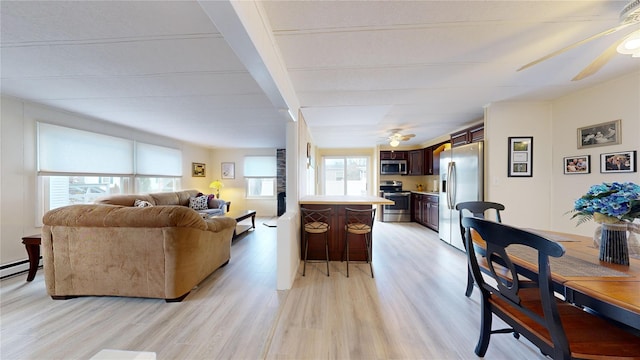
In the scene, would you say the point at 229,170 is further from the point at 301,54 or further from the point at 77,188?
the point at 301,54

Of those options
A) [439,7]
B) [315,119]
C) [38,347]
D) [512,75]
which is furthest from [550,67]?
[38,347]

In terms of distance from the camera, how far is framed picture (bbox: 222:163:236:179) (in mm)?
7328

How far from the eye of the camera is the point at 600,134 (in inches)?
98.2

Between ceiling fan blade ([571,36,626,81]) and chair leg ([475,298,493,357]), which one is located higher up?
ceiling fan blade ([571,36,626,81])

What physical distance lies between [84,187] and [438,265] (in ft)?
20.0

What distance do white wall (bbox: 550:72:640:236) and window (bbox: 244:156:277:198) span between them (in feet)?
21.4

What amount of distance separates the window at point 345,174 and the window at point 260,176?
187 centimetres

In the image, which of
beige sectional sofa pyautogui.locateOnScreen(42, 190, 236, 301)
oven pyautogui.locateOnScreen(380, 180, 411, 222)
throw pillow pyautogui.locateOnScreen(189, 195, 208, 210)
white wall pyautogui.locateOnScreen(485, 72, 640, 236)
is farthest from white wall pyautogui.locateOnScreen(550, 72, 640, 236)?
throw pillow pyautogui.locateOnScreen(189, 195, 208, 210)

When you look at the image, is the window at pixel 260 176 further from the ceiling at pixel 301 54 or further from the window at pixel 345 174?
the ceiling at pixel 301 54

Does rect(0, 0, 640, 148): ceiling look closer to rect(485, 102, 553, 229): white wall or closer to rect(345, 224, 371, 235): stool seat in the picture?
rect(485, 102, 553, 229): white wall

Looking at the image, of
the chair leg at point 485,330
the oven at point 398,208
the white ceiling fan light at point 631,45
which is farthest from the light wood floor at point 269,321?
the oven at point 398,208

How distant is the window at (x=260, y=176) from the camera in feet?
23.9

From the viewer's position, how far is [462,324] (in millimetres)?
1831

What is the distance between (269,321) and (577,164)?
4.12m
